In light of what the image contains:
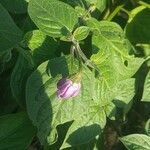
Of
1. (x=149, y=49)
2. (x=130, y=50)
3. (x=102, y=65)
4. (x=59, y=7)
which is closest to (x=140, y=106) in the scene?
(x=149, y=49)

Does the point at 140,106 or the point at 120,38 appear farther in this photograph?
the point at 140,106

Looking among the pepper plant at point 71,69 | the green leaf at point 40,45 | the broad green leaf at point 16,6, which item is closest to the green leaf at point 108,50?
the pepper plant at point 71,69

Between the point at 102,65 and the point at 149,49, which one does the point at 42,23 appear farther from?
the point at 149,49

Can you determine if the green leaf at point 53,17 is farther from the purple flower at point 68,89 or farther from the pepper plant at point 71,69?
the purple flower at point 68,89

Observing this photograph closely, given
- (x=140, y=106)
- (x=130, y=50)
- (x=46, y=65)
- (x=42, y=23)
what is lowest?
(x=140, y=106)

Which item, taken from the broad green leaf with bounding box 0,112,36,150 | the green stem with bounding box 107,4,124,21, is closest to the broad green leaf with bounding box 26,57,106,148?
the broad green leaf with bounding box 0,112,36,150

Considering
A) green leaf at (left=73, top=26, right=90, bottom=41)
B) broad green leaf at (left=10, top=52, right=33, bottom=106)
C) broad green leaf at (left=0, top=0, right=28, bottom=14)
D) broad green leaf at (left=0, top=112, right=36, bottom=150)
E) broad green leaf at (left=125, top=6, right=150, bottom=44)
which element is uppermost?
broad green leaf at (left=0, top=0, right=28, bottom=14)

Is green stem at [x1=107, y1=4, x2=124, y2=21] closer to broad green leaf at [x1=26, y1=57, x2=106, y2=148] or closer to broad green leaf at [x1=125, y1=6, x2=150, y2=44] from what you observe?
broad green leaf at [x1=125, y1=6, x2=150, y2=44]
